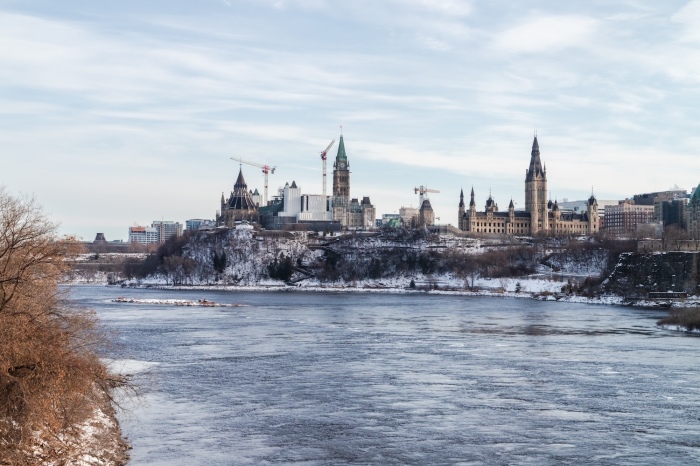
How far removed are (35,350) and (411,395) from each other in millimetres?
15359

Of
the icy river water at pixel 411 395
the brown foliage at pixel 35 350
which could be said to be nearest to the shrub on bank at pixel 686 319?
the icy river water at pixel 411 395

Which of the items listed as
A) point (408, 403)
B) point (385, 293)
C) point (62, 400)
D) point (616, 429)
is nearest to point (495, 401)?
point (408, 403)

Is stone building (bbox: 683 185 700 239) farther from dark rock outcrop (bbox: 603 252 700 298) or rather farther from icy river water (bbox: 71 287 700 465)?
icy river water (bbox: 71 287 700 465)

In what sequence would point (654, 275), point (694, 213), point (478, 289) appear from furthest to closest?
point (694, 213), point (478, 289), point (654, 275)

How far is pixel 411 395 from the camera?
30.6 meters

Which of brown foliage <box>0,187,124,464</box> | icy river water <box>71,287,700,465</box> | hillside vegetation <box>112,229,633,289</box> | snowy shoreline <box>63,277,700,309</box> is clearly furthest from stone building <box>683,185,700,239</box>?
brown foliage <box>0,187,124,464</box>

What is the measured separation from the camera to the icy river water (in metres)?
22.9

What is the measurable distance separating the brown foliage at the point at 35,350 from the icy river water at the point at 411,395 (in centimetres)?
302

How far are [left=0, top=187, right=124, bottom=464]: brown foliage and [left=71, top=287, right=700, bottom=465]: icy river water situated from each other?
3.02 meters

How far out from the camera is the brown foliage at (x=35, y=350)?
1850 centimetres

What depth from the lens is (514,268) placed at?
130375 mm

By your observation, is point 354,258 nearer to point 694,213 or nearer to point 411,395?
point 694,213

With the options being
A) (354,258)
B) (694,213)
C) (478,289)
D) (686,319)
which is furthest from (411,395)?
(694,213)

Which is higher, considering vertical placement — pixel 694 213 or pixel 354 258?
pixel 694 213
